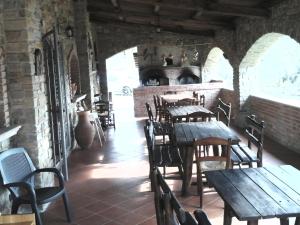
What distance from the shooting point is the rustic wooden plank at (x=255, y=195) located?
7.00 ft

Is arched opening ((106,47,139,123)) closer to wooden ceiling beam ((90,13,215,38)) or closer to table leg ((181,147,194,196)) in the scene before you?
wooden ceiling beam ((90,13,215,38))

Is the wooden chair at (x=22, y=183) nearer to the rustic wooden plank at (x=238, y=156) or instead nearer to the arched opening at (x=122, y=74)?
the rustic wooden plank at (x=238, y=156)

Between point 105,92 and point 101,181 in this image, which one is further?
point 105,92

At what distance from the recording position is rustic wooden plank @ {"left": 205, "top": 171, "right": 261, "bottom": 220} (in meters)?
2.12

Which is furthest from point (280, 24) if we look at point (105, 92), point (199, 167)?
point (105, 92)

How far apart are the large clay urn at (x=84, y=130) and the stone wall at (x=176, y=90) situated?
4156 millimetres

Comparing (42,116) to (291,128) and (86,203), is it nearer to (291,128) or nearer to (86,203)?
(86,203)

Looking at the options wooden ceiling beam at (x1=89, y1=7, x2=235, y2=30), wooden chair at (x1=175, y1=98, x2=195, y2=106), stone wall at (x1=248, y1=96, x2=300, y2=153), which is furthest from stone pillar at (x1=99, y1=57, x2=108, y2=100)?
stone wall at (x1=248, y1=96, x2=300, y2=153)

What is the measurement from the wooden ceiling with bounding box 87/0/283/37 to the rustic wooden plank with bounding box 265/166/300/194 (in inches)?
161

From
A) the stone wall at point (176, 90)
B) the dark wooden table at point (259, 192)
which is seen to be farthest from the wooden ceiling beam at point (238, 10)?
the dark wooden table at point (259, 192)

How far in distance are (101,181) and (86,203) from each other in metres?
0.80

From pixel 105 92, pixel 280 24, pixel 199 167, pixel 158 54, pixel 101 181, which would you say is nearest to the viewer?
pixel 199 167

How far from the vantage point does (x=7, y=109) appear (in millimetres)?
3982

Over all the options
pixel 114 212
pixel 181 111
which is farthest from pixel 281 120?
pixel 114 212
